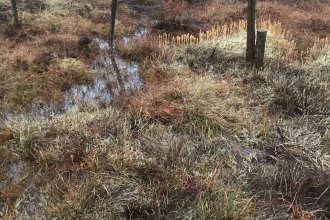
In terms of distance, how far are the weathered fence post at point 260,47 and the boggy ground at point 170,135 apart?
221 millimetres

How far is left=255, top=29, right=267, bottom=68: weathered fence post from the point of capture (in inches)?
238

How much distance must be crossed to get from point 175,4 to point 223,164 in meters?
8.46

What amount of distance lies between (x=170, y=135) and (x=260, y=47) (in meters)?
2.88

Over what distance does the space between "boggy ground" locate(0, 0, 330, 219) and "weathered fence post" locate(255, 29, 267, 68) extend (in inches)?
8.7

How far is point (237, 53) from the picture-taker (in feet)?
22.6

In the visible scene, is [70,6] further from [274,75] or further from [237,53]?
[274,75]

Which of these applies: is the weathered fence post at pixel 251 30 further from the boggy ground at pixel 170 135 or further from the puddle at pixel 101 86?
the puddle at pixel 101 86

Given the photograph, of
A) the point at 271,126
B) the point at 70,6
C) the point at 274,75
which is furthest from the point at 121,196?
the point at 70,6

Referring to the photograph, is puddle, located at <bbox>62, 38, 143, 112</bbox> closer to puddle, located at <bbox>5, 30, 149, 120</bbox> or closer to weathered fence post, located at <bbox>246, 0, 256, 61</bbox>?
puddle, located at <bbox>5, 30, 149, 120</bbox>

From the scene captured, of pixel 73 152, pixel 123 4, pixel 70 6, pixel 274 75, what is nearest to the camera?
pixel 73 152

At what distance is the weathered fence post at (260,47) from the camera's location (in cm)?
605

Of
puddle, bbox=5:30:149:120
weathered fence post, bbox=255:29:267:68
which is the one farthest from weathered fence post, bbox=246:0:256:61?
puddle, bbox=5:30:149:120

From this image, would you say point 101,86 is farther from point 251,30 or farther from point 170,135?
point 251,30

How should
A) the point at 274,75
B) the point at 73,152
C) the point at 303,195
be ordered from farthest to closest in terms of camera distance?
the point at 274,75 → the point at 73,152 → the point at 303,195
